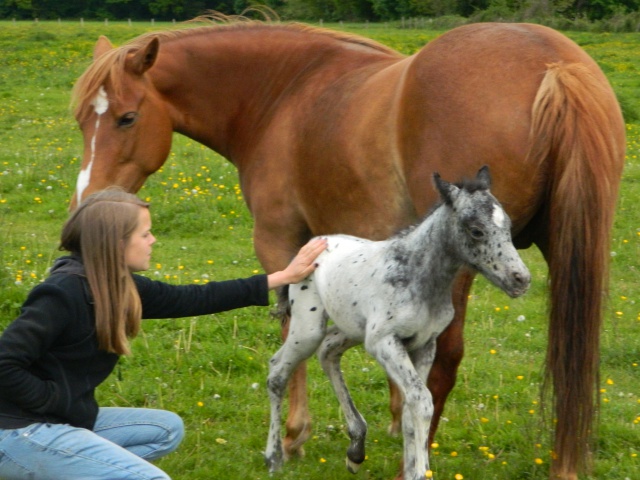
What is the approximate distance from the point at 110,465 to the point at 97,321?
0.53 metres

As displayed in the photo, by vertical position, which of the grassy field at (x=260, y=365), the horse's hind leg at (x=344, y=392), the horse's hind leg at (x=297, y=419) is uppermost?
the horse's hind leg at (x=344, y=392)

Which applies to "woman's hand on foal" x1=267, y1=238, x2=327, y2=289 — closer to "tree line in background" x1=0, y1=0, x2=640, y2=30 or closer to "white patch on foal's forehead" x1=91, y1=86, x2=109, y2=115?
"white patch on foal's forehead" x1=91, y1=86, x2=109, y2=115

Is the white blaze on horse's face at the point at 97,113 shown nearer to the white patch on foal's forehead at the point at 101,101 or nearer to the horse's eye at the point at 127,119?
the white patch on foal's forehead at the point at 101,101

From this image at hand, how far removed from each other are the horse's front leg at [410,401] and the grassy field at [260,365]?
24.0 inches

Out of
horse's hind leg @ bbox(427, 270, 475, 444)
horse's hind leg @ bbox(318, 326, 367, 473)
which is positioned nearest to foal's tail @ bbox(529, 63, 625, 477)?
horse's hind leg @ bbox(427, 270, 475, 444)

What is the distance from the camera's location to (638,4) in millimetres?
47781

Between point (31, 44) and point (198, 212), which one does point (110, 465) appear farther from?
point (31, 44)

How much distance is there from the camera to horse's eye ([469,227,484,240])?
333 cm

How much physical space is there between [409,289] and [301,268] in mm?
647

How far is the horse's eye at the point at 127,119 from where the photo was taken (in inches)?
203

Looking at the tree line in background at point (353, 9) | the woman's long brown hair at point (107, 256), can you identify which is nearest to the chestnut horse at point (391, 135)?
the woman's long brown hair at point (107, 256)

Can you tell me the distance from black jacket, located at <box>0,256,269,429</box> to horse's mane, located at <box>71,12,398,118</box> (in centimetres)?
185

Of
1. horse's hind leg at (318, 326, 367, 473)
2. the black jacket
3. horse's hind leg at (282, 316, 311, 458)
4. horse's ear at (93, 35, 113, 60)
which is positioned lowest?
horse's hind leg at (282, 316, 311, 458)

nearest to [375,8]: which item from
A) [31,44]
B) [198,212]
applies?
[31,44]
